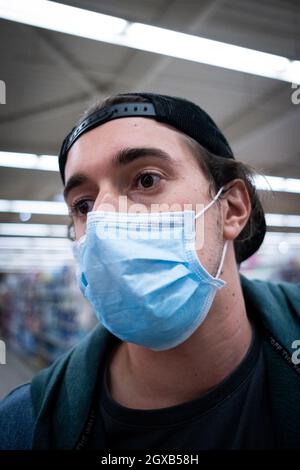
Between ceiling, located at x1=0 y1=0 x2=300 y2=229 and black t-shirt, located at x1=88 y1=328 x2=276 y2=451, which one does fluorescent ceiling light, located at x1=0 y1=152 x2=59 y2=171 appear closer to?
ceiling, located at x1=0 y1=0 x2=300 y2=229

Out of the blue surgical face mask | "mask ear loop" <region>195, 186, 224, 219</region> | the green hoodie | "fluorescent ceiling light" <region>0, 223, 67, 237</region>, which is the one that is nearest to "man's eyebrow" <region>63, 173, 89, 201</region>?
the blue surgical face mask

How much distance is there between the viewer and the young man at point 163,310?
28.4 inches

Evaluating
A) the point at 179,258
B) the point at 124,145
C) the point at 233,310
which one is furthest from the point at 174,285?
the point at 124,145

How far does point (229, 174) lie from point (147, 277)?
43cm

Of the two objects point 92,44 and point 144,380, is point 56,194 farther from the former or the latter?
point 144,380

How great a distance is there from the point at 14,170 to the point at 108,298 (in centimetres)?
103

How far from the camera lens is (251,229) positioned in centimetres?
104

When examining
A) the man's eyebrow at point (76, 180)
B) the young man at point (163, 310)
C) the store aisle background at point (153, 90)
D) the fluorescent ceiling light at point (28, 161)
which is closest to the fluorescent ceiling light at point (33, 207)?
the store aisle background at point (153, 90)

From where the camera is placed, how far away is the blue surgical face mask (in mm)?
701

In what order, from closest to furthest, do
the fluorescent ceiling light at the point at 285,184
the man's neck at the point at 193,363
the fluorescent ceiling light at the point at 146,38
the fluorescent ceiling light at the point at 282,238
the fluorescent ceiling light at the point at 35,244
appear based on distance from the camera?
the man's neck at the point at 193,363, the fluorescent ceiling light at the point at 146,38, the fluorescent ceiling light at the point at 285,184, the fluorescent ceiling light at the point at 282,238, the fluorescent ceiling light at the point at 35,244

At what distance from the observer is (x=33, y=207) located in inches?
64.9

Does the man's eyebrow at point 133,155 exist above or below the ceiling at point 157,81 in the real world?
below

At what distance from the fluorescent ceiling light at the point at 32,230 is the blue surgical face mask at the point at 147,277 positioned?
102cm

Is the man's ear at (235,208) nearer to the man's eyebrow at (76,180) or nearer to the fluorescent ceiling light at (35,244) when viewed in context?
the man's eyebrow at (76,180)
